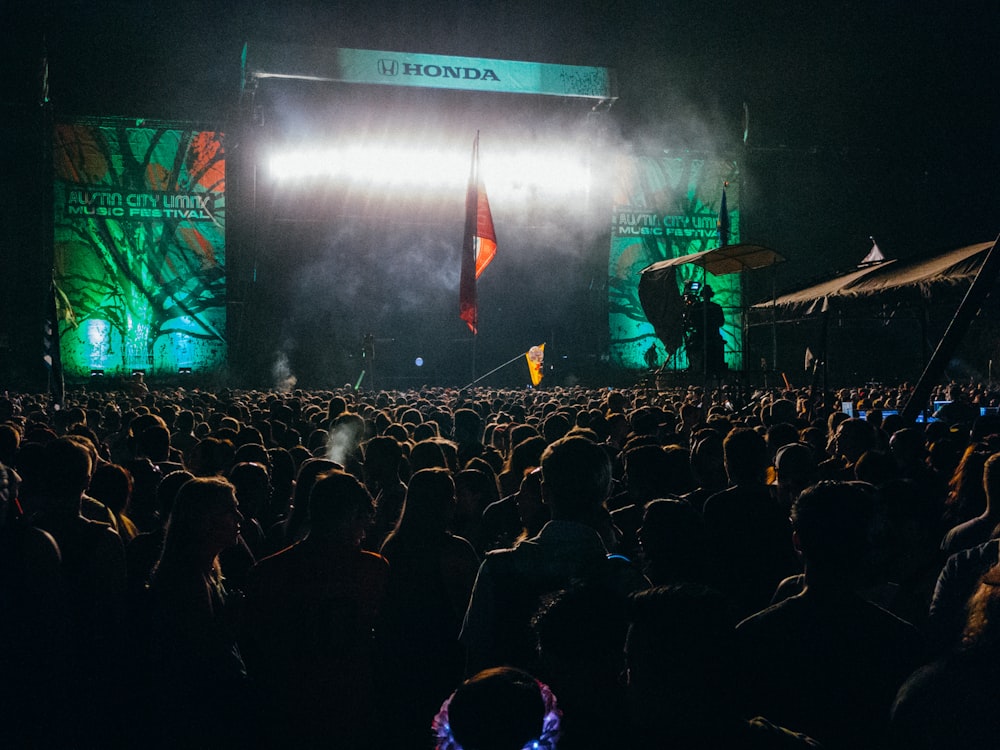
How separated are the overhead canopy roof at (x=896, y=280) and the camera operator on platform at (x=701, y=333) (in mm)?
913

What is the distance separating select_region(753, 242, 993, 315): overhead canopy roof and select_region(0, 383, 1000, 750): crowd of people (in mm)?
4687

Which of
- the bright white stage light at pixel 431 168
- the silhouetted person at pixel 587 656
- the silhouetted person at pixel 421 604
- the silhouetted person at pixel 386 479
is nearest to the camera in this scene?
the silhouetted person at pixel 587 656

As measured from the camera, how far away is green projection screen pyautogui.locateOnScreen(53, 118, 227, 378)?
29789 millimetres

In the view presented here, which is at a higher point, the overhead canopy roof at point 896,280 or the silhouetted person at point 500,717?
the overhead canopy roof at point 896,280

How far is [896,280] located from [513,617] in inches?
310

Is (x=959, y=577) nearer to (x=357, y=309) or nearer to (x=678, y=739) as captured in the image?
(x=678, y=739)

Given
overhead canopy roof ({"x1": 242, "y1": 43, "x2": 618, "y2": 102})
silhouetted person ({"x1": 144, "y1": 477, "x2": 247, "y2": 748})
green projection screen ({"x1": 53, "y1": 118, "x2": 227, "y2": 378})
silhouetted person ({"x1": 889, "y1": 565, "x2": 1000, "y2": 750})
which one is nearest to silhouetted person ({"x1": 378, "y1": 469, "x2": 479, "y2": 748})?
silhouetted person ({"x1": 144, "y1": 477, "x2": 247, "y2": 748})

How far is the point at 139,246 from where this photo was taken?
30547 mm

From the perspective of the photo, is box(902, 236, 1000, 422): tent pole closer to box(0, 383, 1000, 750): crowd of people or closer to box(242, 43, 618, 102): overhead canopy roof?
box(0, 383, 1000, 750): crowd of people

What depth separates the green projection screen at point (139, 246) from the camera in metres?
29.8

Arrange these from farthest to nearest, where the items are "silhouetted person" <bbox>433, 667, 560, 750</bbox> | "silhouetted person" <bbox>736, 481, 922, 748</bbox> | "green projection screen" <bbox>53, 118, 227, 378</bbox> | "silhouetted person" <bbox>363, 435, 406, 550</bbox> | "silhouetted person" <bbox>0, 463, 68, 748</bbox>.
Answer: "green projection screen" <bbox>53, 118, 227, 378</bbox>, "silhouetted person" <bbox>363, 435, 406, 550</bbox>, "silhouetted person" <bbox>0, 463, 68, 748</bbox>, "silhouetted person" <bbox>736, 481, 922, 748</bbox>, "silhouetted person" <bbox>433, 667, 560, 750</bbox>

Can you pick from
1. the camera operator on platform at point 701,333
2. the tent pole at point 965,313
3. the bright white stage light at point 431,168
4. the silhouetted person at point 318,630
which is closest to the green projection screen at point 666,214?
the bright white stage light at point 431,168

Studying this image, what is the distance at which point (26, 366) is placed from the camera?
95.0 feet

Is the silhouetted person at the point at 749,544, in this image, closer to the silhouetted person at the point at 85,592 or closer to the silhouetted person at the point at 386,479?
the silhouetted person at the point at 386,479
